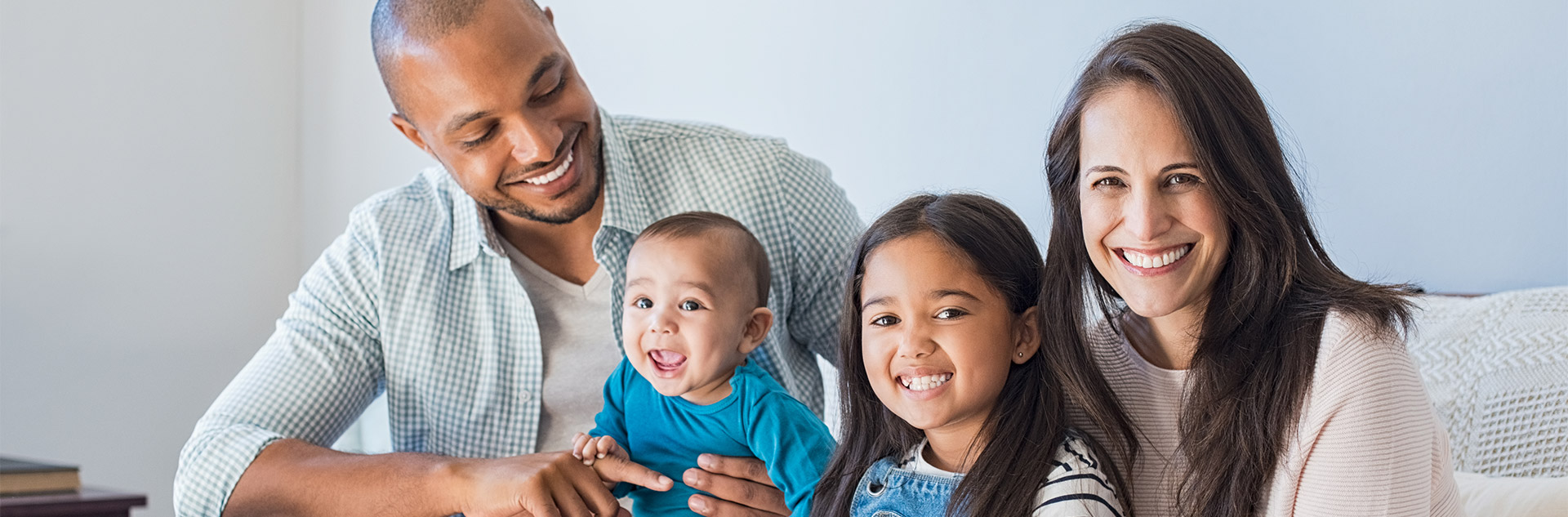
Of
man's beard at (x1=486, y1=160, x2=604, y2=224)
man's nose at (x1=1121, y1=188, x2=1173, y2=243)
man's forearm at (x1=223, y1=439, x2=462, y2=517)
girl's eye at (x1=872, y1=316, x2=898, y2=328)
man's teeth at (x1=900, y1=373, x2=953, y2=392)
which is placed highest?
man's beard at (x1=486, y1=160, x2=604, y2=224)

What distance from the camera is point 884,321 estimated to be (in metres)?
1.36

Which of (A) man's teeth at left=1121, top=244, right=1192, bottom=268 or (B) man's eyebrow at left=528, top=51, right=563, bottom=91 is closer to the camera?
(A) man's teeth at left=1121, top=244, right=1192, bottom=268

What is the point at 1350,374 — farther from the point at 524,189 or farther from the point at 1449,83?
the point at 524,189

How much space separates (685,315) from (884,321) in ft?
1.06

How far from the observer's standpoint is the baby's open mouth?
1.58 meters

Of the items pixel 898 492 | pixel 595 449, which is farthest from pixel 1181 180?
pixel 595 449

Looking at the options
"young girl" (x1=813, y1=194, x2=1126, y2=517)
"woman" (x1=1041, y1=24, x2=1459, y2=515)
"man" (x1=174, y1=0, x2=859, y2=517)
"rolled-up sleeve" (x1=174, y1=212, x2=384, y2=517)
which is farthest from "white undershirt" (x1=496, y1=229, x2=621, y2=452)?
"woman" (x1=1041, y1=24, x2=1459, y2=515)

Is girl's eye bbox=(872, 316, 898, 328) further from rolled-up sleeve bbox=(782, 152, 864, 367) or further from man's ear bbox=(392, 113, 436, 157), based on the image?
man's ear bbox=(392, 113, 436, 157)

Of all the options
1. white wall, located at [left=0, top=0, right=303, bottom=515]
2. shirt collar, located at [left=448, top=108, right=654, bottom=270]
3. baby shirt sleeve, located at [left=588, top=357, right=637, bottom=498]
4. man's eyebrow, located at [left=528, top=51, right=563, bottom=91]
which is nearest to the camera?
baby shirt sleeve, located at [left=588, top=357, right=637, bottom=498]

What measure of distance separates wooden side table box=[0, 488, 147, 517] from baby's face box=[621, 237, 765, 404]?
0.60 metres

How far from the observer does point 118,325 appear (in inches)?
130

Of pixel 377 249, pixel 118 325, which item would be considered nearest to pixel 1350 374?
pixel 377 249

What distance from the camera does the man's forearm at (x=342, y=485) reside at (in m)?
1.67

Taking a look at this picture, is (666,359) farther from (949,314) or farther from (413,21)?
(413,21)
